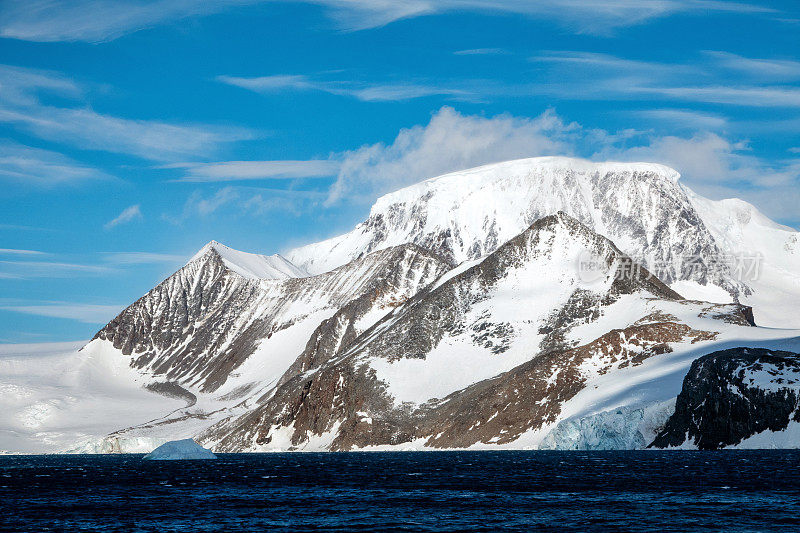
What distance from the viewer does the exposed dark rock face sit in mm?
170875

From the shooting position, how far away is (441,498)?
10075 cm

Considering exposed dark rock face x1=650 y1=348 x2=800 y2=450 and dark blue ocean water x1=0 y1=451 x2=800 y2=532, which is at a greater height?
exposed dark rock face x1=650 y1=348 x2=800 y2=450

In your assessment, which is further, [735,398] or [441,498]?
[735,398]

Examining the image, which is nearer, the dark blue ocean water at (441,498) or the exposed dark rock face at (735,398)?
Answer: the dark blue ocean water at (441,498)

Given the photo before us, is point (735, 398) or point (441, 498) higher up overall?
point (735, 398)

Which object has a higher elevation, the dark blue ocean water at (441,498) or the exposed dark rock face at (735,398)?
the exposed dark rock face at (735,398)

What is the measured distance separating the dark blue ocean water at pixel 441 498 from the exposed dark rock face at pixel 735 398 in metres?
15.9

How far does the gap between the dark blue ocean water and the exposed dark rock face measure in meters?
15.9

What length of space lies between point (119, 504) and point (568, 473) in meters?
55.7

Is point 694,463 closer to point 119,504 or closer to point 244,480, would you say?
point 244,480

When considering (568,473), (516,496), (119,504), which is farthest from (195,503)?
(568,473)

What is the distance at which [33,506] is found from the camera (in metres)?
→ 101

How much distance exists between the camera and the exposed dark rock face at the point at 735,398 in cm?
17088

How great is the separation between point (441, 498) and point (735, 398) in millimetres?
91039
